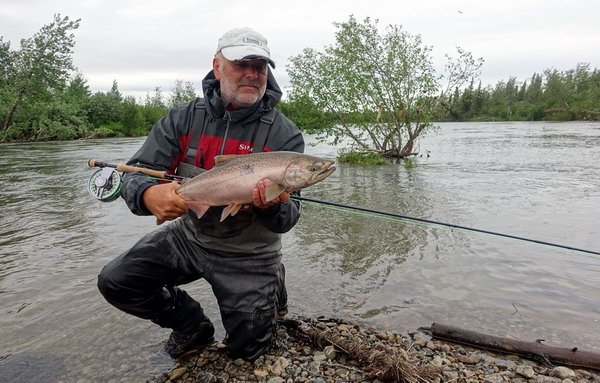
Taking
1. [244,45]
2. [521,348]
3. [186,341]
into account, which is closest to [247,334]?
[186,341]

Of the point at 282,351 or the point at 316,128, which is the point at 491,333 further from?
the point at 316,128

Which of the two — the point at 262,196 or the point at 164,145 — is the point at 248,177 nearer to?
the point at 262,196

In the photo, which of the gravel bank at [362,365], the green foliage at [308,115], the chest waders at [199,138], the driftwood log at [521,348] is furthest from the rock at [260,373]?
the green foliage at [308,115]

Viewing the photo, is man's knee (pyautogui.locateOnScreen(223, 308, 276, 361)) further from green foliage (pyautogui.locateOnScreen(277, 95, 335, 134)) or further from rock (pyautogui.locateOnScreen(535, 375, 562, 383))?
green foliage (pyautogui.locateOnScreen(277, 95, 335, 134))

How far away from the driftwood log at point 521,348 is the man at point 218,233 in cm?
163

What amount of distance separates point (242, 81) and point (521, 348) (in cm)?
333

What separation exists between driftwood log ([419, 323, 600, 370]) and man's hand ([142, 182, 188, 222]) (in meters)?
2.56

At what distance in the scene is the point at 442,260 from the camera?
6.26 meters

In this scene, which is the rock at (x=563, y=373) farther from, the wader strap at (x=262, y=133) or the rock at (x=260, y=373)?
the wader strap at (x=262, y=133)

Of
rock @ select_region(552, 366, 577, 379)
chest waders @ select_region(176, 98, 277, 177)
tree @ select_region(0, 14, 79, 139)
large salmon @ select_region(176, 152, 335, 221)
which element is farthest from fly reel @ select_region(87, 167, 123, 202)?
tree @ select_region(0, 14, 79, 139)

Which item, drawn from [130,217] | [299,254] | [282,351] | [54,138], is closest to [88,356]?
[282,351]

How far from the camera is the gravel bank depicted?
3.42 meters

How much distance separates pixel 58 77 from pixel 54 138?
5.82m

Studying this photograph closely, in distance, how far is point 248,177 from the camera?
3.22 metres
